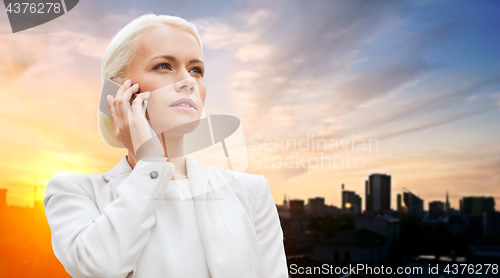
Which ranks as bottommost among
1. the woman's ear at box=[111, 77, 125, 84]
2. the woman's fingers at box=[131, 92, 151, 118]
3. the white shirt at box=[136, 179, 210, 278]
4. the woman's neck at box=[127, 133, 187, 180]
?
the white shirt at box=[136, 179, 210, 278]

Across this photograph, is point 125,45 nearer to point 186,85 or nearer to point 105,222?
point 186,85

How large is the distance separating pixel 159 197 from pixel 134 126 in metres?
0.41

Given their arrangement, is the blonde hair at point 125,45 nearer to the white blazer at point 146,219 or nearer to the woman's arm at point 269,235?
the white blazer at point 146,219

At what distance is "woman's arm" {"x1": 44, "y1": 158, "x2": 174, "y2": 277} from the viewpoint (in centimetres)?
172

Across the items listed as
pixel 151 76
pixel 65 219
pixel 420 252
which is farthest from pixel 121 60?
pixel 420 252

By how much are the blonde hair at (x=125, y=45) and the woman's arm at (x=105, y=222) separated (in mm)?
495

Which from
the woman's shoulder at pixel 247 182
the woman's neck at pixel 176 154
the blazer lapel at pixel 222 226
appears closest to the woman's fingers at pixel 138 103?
the woman's neck at pixel 176 154

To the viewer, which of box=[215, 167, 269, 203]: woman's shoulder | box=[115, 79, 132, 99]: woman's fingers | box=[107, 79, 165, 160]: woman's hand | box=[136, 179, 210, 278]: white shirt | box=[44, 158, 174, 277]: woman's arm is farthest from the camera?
box=[215, 167, 269, 203]: woman's shoulder

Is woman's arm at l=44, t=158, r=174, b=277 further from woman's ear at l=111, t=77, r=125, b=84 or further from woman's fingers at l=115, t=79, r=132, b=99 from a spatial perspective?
woman's ear at l=111, t=77, r=125, b=84

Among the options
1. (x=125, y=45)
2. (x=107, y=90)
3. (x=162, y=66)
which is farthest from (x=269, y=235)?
(x=125, y=45)

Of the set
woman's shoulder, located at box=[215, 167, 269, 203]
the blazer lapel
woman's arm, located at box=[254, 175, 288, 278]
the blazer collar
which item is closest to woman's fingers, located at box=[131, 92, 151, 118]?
the blazer collar

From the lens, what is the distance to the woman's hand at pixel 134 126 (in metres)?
1.99

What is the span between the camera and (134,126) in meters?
2.00

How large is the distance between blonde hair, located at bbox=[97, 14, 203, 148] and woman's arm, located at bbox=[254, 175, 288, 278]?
38.9 inches
